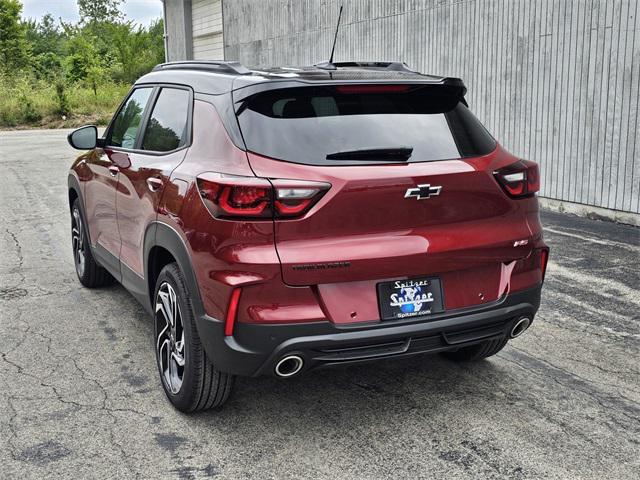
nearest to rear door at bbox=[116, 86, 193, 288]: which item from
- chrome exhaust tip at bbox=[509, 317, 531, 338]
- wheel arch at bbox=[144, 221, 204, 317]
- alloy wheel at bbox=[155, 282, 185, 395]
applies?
wheel arch at bbox=[144, 221, 204, 317]

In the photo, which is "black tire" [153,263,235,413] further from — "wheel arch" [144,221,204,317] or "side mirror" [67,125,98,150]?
"side mirror" [67,125,98,150]

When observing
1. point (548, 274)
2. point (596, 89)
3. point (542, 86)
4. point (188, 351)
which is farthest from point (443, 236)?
point (542, 86)

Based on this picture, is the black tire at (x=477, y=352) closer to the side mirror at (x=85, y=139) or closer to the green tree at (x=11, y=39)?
the side mirror at (x=85, y=139)

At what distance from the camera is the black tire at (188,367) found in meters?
3.65

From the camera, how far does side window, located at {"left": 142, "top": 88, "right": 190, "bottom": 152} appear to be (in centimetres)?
415

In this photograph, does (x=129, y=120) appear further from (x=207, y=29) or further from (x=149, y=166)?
(x=207, y=29)

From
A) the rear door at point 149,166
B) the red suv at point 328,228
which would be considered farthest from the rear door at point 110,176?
the red suv at point 328,228

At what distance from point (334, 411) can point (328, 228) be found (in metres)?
1.14

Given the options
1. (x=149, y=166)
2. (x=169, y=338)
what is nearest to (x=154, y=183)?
(x=149, y=166)

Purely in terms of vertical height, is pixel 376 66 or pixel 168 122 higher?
pixel 376 66

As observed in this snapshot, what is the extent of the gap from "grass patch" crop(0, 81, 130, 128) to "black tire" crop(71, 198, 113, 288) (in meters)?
27.9

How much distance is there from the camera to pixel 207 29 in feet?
86.3

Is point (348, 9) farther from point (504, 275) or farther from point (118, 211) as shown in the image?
point (504, 275)

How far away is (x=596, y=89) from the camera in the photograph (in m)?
9.58
